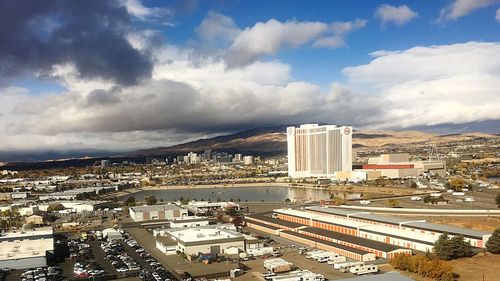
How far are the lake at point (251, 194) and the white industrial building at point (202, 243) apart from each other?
1829 cm

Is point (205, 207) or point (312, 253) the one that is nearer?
point (312, 253)

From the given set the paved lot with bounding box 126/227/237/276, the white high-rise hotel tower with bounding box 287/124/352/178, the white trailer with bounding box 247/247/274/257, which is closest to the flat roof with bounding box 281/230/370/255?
the white trailer with bounding box 247/247/274/257

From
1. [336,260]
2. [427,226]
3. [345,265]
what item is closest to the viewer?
[345,265]

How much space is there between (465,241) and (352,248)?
11.2ft

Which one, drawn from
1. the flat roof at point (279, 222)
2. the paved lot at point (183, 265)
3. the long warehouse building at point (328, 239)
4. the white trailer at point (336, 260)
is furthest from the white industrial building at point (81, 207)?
the white trailer at point (336, 260)

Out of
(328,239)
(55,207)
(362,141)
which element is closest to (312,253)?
(328,239)

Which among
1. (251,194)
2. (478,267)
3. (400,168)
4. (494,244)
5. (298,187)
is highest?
(400,168)

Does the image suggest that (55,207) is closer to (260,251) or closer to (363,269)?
(260,251)

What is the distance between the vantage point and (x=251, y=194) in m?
42.1

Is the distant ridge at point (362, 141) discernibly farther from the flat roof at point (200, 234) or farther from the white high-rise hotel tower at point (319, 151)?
the flat roof at point (200, 234)

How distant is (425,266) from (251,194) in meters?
30.6

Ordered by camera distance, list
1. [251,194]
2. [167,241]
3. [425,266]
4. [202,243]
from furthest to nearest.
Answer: [251,194] < [167,241] < [202,243] < [425,266]

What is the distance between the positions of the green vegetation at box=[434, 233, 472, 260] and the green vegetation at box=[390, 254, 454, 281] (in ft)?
→ 1.81

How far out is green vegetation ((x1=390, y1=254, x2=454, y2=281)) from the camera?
452 inches
